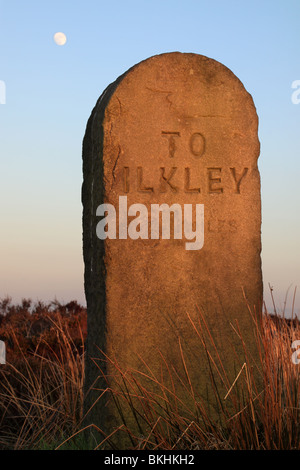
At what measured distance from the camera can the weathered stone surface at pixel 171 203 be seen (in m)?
3.63

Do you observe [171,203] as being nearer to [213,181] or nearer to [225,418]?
[213,181]

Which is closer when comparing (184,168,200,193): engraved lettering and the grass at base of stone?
the grass at base of stone

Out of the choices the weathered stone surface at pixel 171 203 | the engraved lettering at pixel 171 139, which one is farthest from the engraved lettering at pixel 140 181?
the engraved lettering at pixel 171 139

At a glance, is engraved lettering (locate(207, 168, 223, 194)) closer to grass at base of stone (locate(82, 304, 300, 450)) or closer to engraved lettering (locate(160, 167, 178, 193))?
engraved lettering (locate(160, 167, 178, 193))

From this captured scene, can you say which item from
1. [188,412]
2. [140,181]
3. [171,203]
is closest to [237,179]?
[171,203]

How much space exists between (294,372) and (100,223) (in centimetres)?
155

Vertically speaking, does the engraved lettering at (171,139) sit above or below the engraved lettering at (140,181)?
above

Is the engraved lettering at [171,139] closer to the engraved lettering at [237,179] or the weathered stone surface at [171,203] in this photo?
the weathered stone surface at [171,203]

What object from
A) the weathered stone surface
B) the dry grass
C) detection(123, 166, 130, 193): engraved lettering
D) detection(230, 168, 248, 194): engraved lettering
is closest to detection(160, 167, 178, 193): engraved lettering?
the weathered stone surface

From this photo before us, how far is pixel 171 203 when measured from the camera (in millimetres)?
3787

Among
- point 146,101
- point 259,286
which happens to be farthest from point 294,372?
point 146,101

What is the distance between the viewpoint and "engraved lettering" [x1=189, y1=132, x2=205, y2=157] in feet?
12.6

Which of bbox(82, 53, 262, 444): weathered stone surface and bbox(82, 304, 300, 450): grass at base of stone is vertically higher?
bbox(82, 53, 262, 444): weathered stone surface
